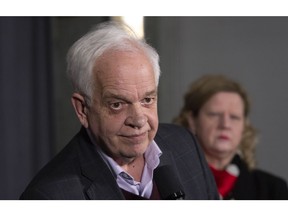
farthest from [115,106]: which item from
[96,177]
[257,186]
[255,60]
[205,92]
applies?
[255,60]

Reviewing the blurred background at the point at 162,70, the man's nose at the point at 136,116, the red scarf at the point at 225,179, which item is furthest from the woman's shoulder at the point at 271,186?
the man's nose at the point at 136,116

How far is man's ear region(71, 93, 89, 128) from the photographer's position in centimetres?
72

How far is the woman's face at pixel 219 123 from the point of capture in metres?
1.36

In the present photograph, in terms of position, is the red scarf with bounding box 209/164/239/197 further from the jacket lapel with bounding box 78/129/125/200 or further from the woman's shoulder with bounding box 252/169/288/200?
the jacket lapel with bounding box 78/129/125/200

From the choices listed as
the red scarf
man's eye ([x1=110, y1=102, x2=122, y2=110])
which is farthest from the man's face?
the red scarf

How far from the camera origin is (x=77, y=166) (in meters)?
0.76

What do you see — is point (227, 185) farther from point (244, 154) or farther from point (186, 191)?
point (186, 191)

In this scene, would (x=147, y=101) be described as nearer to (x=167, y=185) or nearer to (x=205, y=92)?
(x=167, y=185)

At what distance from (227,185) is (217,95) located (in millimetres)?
252

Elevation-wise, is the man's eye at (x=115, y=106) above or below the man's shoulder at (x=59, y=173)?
above

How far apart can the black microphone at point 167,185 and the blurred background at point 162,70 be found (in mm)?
202

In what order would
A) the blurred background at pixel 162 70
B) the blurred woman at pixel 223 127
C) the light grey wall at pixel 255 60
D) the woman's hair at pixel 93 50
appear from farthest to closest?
the light grey wall at pixel 255 60 → the blurred woman at pixel 223 127 → the blurred background at pixel 162 70 → the woman's hair at pixel 93 50

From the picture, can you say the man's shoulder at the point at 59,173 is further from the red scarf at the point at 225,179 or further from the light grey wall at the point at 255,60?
the light grey wall at the point at 255,60
